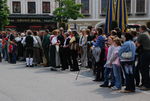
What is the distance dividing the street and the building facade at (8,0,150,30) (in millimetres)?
30121

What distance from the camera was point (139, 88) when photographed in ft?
30.1

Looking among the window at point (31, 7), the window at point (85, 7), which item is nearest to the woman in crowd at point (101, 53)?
the window at point (85, 7)

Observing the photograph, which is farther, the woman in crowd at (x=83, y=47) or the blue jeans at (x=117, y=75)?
the woman in crowd at (x=83, y=47)

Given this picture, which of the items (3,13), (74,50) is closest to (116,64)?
(74,50)

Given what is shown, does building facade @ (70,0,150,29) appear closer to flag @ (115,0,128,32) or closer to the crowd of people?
the crowd of people

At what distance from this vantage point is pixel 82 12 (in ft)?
143

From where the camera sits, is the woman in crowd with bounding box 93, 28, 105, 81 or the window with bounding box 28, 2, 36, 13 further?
the window with bounding box 28, 2, 36, 13

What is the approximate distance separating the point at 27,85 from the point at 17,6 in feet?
119

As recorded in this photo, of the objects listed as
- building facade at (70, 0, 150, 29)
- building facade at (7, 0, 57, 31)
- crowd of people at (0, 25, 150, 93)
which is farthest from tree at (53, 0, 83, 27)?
crowd of people at (0, 25, 150, 93)

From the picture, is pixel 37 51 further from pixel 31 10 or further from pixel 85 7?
pixel 31 10

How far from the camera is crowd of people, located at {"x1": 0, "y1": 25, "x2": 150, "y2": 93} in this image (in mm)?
8695

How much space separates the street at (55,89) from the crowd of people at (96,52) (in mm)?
512

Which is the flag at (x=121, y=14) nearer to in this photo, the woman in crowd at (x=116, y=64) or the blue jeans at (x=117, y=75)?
the woman in crowd at (x=116, y=64)

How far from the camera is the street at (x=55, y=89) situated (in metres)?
8.03
